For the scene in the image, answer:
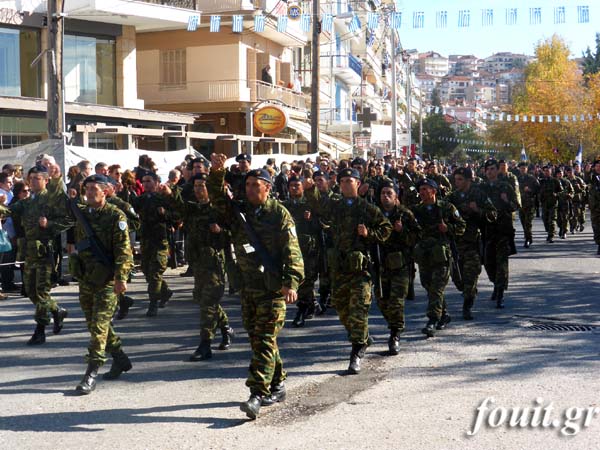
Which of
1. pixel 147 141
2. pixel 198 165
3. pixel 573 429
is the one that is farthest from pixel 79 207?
pixel 147 141

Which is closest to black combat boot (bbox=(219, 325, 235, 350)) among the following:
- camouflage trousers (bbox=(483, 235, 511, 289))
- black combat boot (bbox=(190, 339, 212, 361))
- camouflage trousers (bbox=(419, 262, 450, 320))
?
black combat boot (bbox=(190, 339, 212, 361))

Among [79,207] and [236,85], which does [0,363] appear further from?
[236,85]

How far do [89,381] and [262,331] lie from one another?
166 cm

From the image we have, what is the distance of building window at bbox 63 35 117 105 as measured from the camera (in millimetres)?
25031

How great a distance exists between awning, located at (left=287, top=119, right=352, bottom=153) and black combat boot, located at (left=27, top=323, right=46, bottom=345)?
2594cm

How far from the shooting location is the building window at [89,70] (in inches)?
985

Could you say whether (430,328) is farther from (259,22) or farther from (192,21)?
(259,22)

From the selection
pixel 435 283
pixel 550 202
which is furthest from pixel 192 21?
pixel 435 283

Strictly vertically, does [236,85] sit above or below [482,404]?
above

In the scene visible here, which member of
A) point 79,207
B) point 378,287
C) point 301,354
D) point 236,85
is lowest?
point 301,354

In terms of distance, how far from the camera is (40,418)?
640cm

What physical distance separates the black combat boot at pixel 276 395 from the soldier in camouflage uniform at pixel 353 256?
112 cm

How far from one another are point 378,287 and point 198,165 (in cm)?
291

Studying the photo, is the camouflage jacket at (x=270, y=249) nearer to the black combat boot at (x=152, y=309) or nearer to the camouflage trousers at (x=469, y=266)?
the camouflage trousers at (x=469, y=266)
